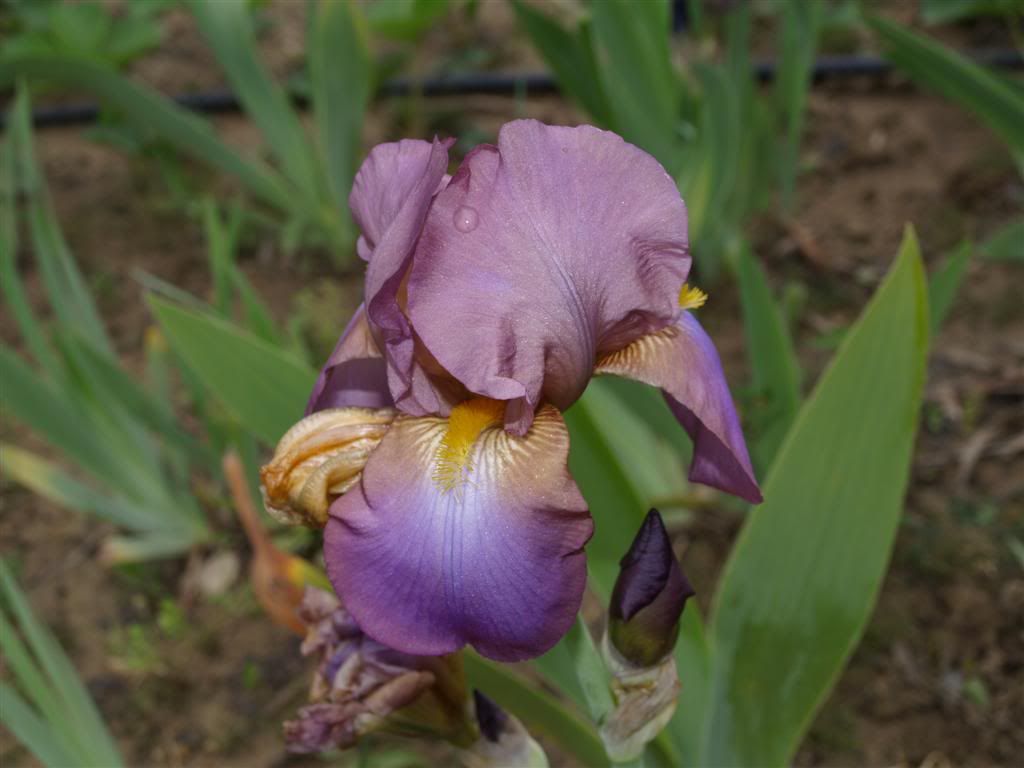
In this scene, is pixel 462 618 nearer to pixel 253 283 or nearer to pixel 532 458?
pixel 532 458

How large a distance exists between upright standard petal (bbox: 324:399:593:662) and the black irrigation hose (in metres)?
2.39

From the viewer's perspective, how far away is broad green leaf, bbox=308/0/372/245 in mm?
2209

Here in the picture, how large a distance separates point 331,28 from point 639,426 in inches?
44.0

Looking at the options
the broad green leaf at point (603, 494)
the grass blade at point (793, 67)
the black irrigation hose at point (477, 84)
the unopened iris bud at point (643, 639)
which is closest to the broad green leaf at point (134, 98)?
the black irrigation hose at point (477, 84)

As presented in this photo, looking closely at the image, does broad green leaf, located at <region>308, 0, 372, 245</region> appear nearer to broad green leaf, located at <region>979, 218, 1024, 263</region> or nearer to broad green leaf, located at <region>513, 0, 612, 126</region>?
broad green leaf, located at <region>513, 0, 612, 126</region>

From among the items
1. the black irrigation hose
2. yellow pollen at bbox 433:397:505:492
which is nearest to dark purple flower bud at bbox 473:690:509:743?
yellow pollen at bbox 433:397:505:492

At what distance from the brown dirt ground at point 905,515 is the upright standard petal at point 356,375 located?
110 cm

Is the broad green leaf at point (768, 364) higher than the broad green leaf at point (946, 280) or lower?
lower

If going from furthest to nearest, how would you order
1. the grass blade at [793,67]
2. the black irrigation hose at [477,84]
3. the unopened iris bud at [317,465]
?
the black irrigation hose at [477,84]
the grass blade at [793,67]
the unopened iris bud at [317,465]

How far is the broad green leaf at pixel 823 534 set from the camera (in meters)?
1.02

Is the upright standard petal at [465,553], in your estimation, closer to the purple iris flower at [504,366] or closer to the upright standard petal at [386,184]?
the purple iris flower at [504,366]

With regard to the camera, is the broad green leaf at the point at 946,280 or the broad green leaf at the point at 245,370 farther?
the broad green leaf at the point at 946,280

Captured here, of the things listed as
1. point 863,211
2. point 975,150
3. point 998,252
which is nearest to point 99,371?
point 998,252

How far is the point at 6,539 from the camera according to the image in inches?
87.0
